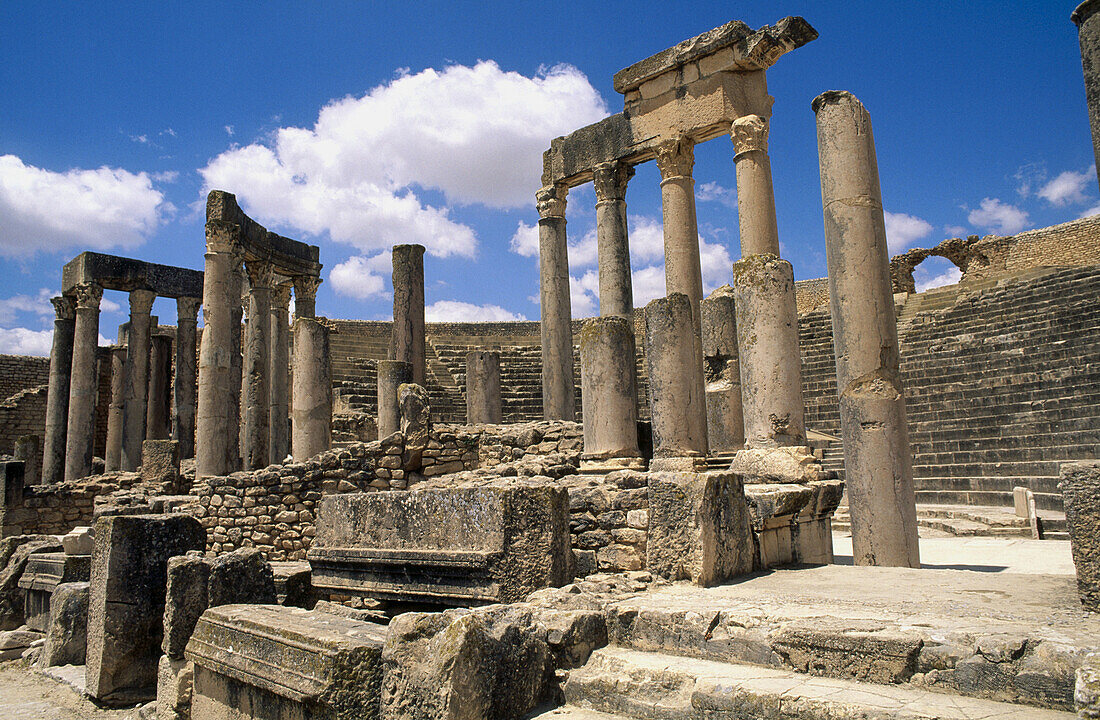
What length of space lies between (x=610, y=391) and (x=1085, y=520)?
233 inches

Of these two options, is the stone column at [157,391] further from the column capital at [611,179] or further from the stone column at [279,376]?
the column capital at [611,179]

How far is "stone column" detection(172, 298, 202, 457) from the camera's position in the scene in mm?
18906

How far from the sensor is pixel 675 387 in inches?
357

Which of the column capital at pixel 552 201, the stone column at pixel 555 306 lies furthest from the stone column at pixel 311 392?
the column capital at pixel 552 201

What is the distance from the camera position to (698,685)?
3375mm

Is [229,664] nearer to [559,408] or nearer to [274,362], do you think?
[559,408]

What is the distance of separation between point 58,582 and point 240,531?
10.8 feet

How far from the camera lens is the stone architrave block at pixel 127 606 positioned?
5.86 metres

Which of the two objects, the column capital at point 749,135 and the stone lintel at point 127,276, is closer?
the column capital at point 749,135

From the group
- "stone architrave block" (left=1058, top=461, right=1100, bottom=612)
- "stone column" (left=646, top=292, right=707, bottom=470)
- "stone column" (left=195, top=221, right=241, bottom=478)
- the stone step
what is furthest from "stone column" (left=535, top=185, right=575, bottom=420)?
"stone architrave block" (left=1058, top=461, right=1100, bottom=612)

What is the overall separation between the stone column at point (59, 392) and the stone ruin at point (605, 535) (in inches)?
163

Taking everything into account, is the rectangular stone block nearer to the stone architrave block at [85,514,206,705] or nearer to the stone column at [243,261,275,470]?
the stone architrave block at [85,514,206,705]

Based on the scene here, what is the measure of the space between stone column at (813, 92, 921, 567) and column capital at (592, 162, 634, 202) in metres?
6.19

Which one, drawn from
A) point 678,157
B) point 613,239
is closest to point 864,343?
point 678,157
